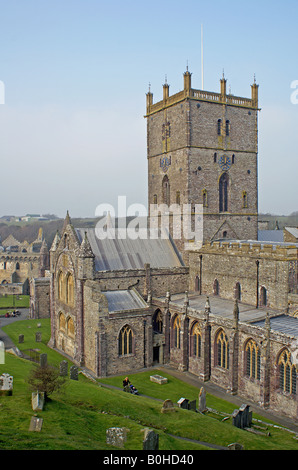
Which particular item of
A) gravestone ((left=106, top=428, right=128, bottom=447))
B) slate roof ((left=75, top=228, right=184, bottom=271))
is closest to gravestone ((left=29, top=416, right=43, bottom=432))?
gravestone ((left=106, top=428, right=128, bottom=447))

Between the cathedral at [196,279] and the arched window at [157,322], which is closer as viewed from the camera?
the cathedral at [196,279]

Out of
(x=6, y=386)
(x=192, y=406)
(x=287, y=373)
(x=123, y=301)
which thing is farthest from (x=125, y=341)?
(x=6, y=386)

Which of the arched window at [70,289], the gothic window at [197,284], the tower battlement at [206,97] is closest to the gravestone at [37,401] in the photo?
the arched window at [70,289]

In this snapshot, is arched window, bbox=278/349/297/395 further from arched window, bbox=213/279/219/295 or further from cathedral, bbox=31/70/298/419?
arched window, bbox=213/279/219/295

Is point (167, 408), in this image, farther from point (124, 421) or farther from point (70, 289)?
point (70, 289)

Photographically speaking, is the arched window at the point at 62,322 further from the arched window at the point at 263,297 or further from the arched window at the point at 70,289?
the arched window at the point at 263,297
